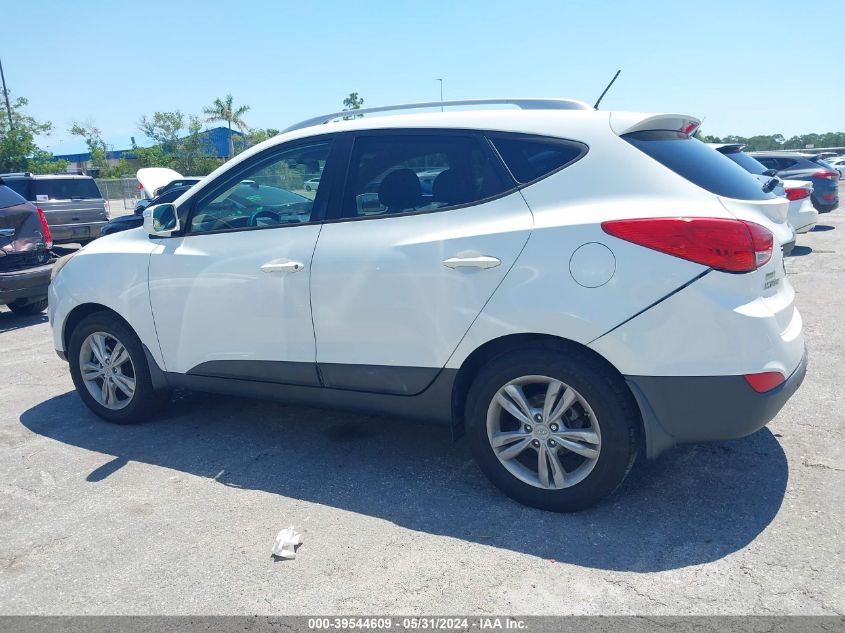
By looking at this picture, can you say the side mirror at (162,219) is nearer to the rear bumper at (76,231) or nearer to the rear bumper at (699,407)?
the rear bumper at (699,407)

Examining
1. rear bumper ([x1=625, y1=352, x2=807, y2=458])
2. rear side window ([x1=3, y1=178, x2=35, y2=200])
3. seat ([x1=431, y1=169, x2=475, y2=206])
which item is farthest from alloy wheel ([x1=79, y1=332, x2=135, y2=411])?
rear side window ([x1=3, y1=178, x2=35, y2=200])

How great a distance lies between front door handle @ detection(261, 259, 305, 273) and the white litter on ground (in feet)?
4.53

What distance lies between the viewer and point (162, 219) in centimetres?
436

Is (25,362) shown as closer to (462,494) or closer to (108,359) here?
(108,359)

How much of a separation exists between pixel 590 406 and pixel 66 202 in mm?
14432

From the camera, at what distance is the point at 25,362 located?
6.62 metres

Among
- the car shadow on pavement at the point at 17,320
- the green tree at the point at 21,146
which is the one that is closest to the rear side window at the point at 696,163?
the car shadow on pavement at the point at 17,320

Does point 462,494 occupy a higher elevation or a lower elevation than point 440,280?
lower

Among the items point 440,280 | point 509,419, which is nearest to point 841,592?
point 509,419

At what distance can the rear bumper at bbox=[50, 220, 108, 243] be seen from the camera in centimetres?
1432

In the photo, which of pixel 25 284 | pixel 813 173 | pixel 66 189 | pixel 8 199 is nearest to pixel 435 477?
pixel 25 284

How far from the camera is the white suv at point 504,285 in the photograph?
2939mm

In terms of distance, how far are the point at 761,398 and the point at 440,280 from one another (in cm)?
153

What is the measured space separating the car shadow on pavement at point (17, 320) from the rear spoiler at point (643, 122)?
25.3ft
